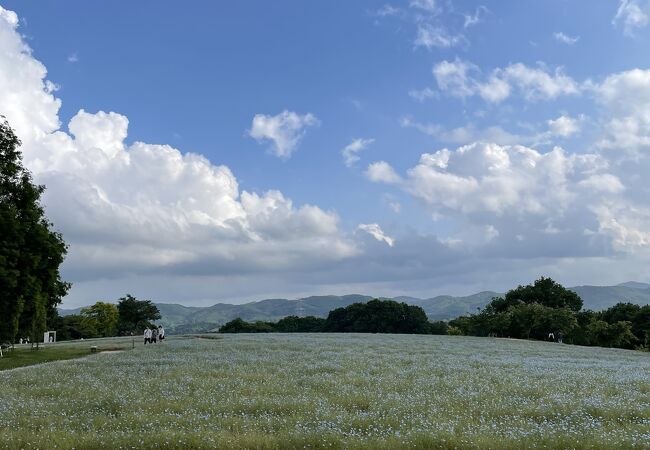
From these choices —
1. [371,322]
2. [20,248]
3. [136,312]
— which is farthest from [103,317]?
[20,248]

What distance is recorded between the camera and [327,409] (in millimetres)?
13672

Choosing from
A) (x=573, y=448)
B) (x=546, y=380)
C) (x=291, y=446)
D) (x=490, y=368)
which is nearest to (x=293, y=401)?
(x=291, y=446)

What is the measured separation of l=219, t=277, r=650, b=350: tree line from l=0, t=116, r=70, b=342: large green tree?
61744 mm

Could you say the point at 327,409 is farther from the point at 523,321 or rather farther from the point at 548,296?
the point at 548,296

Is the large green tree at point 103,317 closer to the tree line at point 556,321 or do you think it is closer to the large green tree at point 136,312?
the large green tree at point 136,312

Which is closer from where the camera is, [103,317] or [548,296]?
[548,296]

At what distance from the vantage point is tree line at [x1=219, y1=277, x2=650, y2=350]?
73062mm

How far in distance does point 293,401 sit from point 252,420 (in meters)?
2.35

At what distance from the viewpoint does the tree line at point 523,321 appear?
73062 millimetres

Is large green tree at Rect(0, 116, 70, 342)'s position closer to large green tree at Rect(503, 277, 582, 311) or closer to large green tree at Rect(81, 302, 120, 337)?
large green tree at Rect(503, 277, 582, 311)

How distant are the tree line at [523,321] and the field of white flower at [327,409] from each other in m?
55.0

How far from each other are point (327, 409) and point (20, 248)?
3449cm

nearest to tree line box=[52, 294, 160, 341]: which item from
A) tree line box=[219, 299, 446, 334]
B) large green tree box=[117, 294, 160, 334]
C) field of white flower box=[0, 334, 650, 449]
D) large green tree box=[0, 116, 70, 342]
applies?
large green tree box=[117, 294, 160, 334]

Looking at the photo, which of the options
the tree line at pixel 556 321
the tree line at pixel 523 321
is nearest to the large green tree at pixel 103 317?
the tree line at pixel 523 321
